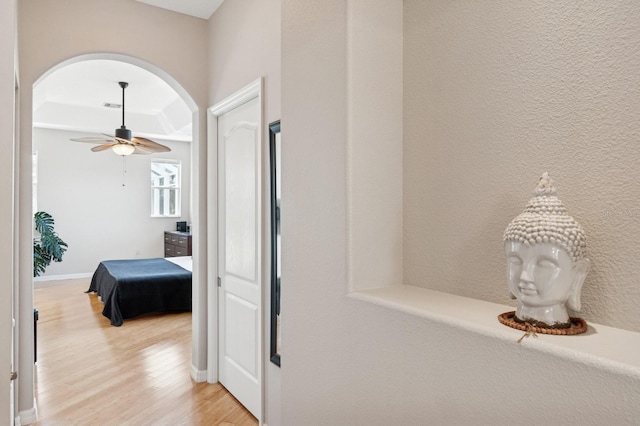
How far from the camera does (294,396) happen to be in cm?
149

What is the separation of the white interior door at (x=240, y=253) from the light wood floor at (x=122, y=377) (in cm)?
27

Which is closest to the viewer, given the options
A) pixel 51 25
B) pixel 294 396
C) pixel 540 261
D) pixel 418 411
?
pixel 540 261

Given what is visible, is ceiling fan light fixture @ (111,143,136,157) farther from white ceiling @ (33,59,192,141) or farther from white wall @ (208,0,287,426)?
white wall @ (208,0,287,426)

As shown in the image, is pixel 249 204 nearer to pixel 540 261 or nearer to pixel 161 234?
pixel 540 261

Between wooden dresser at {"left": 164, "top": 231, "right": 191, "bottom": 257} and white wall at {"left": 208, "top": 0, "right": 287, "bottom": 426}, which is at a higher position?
white wall at {"left": 208, "top": 0, "right": 287, "bottom": 426}

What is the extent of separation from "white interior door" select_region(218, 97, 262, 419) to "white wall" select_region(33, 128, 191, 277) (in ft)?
18.2

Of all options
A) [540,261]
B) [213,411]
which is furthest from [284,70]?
[213,411]

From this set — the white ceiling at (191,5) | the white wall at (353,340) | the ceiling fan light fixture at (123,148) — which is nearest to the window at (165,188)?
the ceiling fan light fixture at (123,148)

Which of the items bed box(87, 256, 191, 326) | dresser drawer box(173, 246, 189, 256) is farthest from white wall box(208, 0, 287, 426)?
dresser drawer box(173, 246, 189, 256)

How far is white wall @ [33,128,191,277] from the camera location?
7156 millimetres

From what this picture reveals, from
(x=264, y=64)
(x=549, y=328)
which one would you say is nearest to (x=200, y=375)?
(x=264, y=64)

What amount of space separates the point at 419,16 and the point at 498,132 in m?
0.49

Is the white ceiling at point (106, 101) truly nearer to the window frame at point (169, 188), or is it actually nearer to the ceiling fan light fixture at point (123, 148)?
the window frame at point (169, 188)

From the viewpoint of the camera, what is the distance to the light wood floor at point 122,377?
2.66 m
